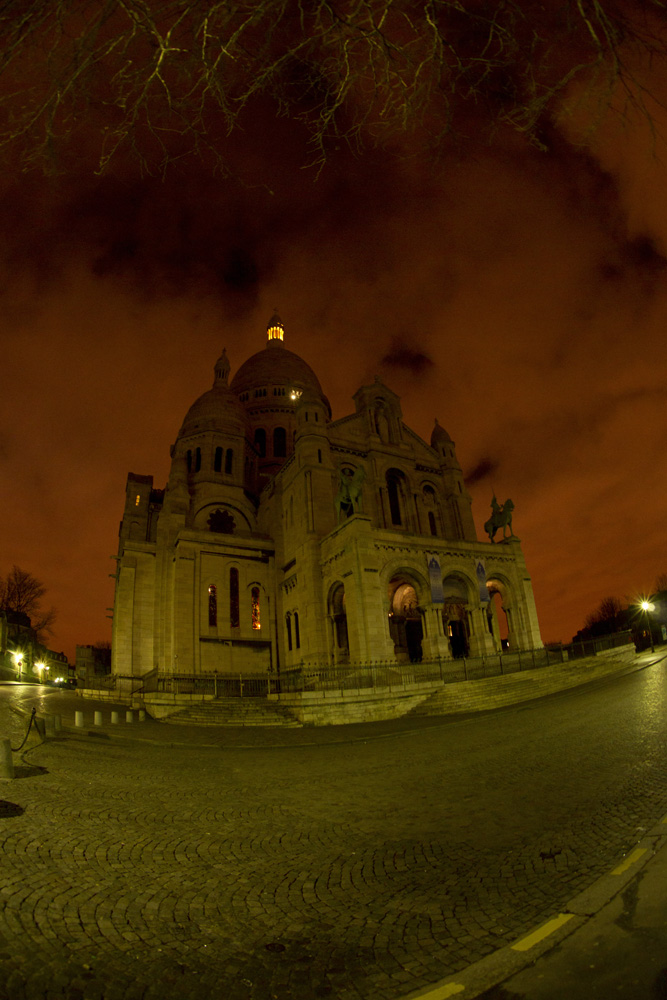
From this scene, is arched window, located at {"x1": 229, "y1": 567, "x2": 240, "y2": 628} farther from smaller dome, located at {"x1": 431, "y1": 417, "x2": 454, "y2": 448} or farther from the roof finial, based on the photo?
the roof finial

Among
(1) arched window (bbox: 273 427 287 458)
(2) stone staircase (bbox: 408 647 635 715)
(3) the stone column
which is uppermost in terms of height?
(1) arched window (bbox: 273 427 287 458)

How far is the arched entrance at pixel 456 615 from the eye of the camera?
30.5 m

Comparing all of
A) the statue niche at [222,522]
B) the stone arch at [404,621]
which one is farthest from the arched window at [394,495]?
the statue niche at [222,522]

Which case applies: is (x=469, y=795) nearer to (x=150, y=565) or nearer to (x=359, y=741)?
(x=359, y=741)

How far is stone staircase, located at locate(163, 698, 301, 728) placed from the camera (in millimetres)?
18672

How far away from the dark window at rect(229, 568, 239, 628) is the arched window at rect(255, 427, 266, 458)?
16.2 meters

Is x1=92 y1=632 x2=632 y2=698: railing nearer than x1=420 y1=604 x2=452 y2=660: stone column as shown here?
Yes

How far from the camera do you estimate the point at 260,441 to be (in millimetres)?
49094

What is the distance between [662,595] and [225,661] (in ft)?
223

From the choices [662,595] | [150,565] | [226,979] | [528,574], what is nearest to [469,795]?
[226,979]

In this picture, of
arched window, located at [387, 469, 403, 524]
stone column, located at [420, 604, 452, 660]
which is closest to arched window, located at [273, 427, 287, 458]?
arched window, located at [387, 469, 403, 524]

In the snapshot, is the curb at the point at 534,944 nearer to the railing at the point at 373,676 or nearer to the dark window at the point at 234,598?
the railing at the point at 373,676

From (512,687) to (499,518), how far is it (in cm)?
1588

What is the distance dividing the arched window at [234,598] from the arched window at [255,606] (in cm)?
118
